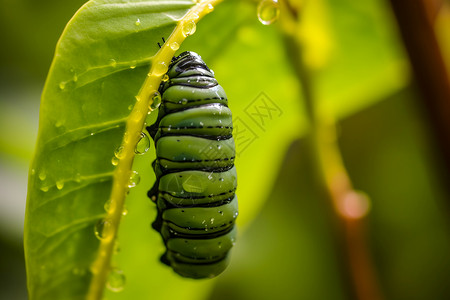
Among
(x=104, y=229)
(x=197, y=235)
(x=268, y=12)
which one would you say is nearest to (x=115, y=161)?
(x=104, y=229)

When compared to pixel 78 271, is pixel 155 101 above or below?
above


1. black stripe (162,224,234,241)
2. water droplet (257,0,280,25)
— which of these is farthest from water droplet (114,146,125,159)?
water droplet (257,0,280,25)

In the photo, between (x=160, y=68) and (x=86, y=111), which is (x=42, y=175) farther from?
(x=160, y=68)

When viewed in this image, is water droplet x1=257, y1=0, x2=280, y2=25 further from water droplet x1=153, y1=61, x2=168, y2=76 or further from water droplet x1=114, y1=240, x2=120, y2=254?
water droplet x1=114, y1=240, x2=120, y2=254

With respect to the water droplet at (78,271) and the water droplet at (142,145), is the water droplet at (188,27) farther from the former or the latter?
the water droplet at (78,271)

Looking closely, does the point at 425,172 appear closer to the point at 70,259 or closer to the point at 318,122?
the point at 318,122

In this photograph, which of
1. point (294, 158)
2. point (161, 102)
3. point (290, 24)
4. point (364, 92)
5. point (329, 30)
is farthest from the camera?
point (294, 158)

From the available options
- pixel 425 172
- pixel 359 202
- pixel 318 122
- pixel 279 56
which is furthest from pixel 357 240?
pixel 425 172
